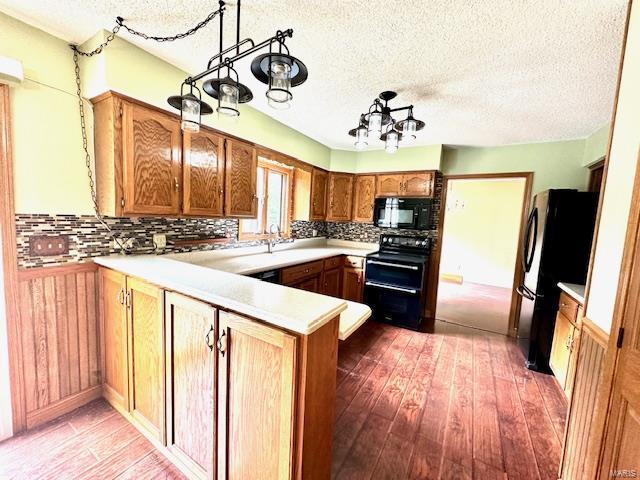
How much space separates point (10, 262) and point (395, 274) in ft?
10.3

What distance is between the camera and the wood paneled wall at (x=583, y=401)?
1096mm

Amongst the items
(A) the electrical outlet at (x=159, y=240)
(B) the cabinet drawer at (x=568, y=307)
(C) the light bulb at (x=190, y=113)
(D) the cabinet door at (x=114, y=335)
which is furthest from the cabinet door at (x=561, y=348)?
(A) the electrical outlet at (x=159, y=240)

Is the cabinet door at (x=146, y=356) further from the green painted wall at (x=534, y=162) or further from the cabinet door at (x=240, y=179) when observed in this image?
the green painted wall at (x=534, y=162)

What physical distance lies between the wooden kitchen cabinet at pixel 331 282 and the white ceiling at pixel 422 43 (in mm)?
1876

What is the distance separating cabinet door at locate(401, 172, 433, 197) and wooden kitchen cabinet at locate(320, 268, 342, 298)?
1.39 metres

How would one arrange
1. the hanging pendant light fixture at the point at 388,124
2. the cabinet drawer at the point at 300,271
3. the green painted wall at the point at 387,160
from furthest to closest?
the green painted wall at the point at 387,160, the cabinet drawer at the point at 300,271, the hanging pendant light fixture at the point at 388,124

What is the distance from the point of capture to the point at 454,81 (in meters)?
1.83

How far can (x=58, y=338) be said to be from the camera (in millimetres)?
1648

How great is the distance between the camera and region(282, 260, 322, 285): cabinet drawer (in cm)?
255

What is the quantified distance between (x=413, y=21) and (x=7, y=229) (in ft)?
7.81

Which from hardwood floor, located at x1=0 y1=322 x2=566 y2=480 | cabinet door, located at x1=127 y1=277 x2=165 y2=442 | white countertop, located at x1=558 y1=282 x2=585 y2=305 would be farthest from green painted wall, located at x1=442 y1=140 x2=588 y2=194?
cabinet door, located at x1=127 y1=277 x2=165 y2=442

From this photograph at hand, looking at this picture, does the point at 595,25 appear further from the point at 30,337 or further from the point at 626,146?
the point at 30,337

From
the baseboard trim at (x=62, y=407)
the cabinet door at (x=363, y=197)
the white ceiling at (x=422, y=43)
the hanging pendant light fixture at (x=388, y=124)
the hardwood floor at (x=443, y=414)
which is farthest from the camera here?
the cabinet door at (x=363, y=197)

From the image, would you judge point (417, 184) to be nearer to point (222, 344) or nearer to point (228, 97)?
point (228, 97)
